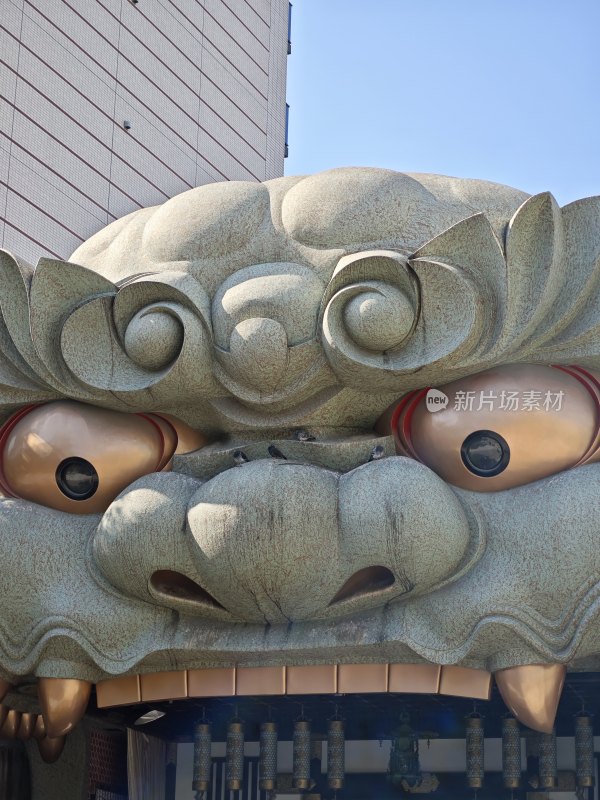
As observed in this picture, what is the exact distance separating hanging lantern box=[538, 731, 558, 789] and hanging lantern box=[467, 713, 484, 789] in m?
0.43

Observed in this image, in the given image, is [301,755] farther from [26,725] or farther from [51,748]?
[26,725]

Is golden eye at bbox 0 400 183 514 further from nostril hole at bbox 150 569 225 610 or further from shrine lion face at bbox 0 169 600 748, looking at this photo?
nostril hole at bbox 150 569 225 610

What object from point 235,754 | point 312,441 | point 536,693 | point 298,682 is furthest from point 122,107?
point 536,693

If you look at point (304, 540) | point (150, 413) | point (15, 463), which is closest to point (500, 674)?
point (304, 540)

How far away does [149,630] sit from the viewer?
7.19 metres

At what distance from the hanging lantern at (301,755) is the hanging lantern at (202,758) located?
2.07 feet

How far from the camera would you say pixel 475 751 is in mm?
7555

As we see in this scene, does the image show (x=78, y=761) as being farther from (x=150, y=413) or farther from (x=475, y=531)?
(x=475, y=531)

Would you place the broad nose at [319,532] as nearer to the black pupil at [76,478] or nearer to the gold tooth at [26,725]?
the black pupil at [76,478]

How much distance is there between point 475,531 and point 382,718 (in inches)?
97.0

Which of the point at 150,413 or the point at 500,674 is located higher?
the point at 150,413

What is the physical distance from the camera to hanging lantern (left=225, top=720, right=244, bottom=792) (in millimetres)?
7910

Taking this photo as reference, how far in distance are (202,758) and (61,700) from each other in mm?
1280

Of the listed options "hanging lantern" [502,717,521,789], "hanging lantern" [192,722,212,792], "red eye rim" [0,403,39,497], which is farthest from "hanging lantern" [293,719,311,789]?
"red eye rim" [0,403,39,497]
